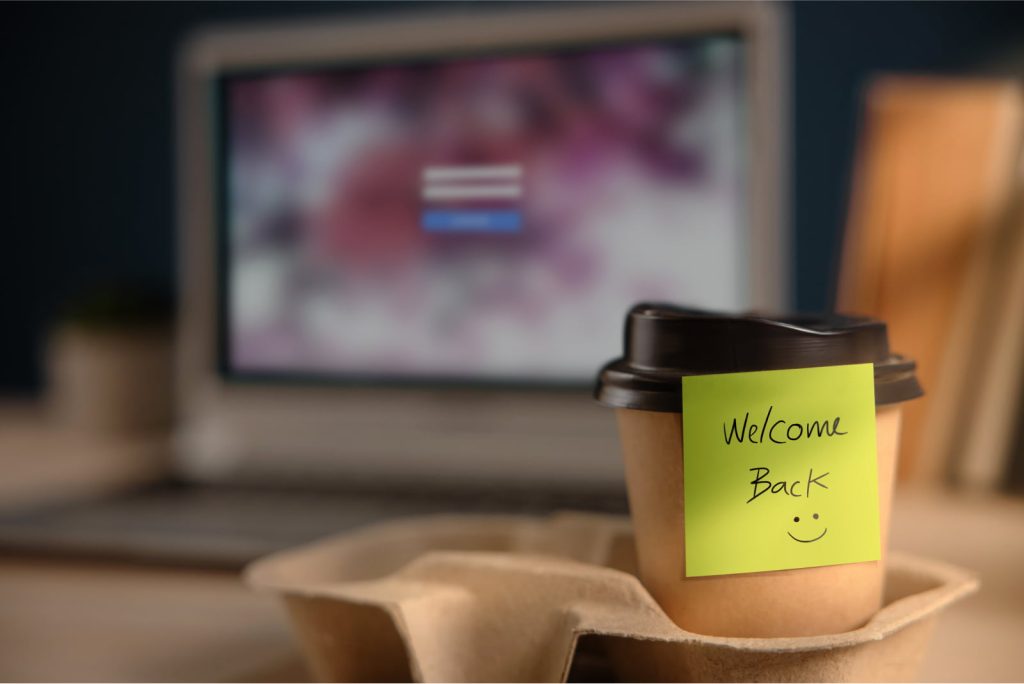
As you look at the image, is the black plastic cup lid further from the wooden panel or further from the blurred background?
the wooden panel

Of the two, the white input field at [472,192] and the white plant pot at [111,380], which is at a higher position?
the white input field at [472,192]

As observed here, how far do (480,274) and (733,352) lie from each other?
537 millimetres

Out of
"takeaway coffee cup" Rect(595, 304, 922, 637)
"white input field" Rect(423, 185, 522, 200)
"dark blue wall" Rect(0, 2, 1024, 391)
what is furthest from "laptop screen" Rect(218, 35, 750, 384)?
"dark blue wall" Rect(0, 2, 1024, 391)

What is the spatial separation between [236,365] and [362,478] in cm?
19

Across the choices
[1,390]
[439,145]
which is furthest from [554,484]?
[1,390]

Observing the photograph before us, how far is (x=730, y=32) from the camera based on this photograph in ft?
2.71

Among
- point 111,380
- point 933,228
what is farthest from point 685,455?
point 111,380

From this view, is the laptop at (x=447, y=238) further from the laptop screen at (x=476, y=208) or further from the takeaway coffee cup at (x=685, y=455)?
the takeaway coffee cup at (x=685, y=455)

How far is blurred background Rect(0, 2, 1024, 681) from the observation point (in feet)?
2.58

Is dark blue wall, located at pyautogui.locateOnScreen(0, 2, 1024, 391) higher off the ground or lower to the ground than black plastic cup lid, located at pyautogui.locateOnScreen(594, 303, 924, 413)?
higher

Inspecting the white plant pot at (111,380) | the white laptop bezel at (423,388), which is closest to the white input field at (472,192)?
the white laptop bezel at (423,388)

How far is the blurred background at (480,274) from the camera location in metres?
0.79

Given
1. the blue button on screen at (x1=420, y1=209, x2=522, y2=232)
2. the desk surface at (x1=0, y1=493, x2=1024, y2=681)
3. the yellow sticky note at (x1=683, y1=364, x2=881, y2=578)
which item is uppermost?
the blue button on screen at (x1=420, y1=209, x2=522, y2=232)

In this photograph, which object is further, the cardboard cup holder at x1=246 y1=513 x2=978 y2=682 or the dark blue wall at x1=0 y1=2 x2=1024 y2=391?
the dark blue wall at x1=0 y1=2 x2=1024 y2=391
